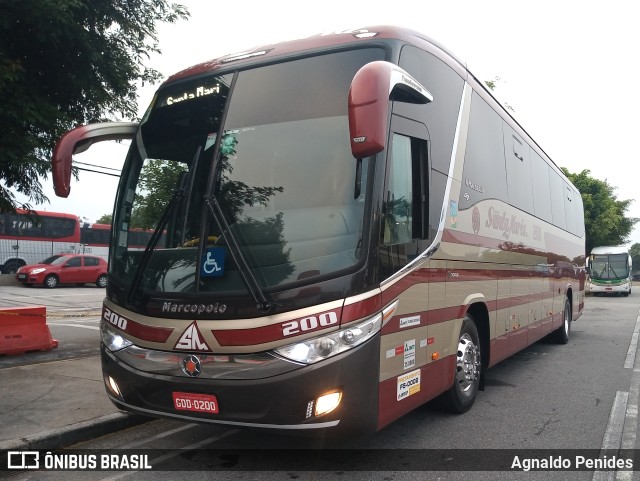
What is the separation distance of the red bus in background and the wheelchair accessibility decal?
27334 millimetres

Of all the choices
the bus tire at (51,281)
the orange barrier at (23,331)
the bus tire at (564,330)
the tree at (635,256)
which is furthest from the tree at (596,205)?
the tree at (635,256)

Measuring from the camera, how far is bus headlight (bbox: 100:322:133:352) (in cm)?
426

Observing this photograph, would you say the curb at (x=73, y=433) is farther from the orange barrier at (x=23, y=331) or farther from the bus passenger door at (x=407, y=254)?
the orange barrier at (x=23, y=331)

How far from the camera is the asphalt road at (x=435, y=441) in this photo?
13.5ft

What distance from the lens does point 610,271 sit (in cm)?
3381

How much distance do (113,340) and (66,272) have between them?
2384cm

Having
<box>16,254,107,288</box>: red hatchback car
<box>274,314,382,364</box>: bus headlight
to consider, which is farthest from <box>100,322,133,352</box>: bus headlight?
<box>16,254,107,288</box>: red hatchback car

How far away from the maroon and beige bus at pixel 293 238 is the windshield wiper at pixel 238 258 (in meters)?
0.01

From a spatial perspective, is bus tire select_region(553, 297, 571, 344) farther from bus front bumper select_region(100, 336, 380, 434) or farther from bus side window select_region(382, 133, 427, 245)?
bus front bumper select_region(100, 336, 380, 434)

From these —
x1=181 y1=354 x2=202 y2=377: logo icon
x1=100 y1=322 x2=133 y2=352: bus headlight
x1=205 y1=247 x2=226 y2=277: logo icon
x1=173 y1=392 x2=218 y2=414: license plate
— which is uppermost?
x1=205 y1=247 x2=226 y2=277: logo icon

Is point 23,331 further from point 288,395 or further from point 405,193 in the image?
point 405,193

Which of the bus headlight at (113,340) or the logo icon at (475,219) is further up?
the logo icon at (475,219)

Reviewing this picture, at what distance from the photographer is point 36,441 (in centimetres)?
454

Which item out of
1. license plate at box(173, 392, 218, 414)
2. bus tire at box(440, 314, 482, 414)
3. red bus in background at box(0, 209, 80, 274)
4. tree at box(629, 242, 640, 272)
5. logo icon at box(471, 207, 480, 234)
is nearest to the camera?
license plate at box(173, 392, 218, 414)
